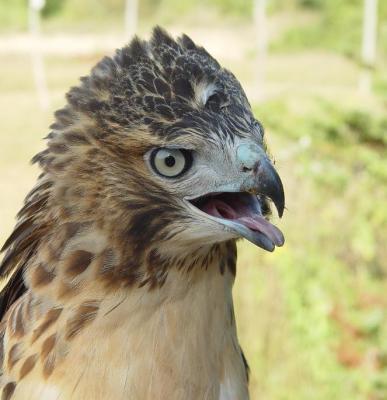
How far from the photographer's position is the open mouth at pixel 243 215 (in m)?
1.72

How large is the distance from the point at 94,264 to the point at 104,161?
284mm

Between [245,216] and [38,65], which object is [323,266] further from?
[38,65]

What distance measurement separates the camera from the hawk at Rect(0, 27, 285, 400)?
5.87 feet

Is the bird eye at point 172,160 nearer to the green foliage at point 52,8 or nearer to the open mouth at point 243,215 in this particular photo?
the open mouth at point 243,215

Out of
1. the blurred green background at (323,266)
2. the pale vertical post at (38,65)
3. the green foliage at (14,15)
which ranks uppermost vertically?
the green foliage at (14,15)

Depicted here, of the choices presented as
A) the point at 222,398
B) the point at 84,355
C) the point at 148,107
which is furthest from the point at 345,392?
the point at 148,107

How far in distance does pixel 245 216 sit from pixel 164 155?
247 millimetres

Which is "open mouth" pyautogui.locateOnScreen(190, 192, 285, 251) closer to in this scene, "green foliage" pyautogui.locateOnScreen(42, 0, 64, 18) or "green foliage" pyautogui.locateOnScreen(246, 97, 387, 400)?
"green foliage" pyautogui.locateOnScreen(246, 97, 387, 400)

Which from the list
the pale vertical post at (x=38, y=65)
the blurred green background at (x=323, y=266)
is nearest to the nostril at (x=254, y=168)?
the blurred green background at (x=323, y=266)

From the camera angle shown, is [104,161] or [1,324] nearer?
[104,161]

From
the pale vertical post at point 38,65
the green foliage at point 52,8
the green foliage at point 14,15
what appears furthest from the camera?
the green foliage at point 52,8

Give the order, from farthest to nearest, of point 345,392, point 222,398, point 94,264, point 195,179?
point 345,392 → point 222,398 → point 94,264 → point 195,179

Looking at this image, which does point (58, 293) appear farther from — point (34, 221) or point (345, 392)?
point (345, 392)

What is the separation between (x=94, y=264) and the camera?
1973 mm
